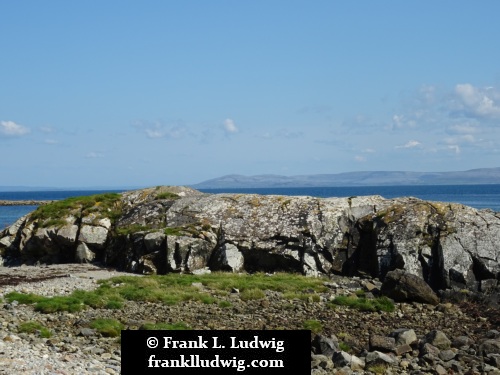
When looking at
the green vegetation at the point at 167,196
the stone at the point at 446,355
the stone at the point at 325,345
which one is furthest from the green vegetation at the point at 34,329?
the green vegetation at the point at 167,196

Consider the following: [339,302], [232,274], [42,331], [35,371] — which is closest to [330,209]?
[232,274]

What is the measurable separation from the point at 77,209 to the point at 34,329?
23469 mm

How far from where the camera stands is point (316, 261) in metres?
38.8

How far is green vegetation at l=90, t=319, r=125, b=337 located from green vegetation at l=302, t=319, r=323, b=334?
6.97 meters

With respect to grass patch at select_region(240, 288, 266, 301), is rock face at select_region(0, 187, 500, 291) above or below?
above

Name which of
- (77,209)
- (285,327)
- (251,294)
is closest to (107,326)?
(285,327)

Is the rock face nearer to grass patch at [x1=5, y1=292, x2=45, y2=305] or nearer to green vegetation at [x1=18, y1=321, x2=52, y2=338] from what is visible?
grass patch at [x1=5, y1=292, x2=45, y2=305]

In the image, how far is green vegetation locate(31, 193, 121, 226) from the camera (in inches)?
1740

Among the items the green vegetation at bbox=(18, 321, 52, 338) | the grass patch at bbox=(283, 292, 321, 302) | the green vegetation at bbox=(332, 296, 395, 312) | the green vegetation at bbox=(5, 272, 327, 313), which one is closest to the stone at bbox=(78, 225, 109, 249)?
the green vegetation at bbox=(5, 272, 327, 313)

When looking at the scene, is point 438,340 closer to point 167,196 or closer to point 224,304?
point 224,304

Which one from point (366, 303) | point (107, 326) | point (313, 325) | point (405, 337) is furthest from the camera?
point (366, 303)

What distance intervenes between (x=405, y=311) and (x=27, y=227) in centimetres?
2698

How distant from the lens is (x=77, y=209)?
44.6 m

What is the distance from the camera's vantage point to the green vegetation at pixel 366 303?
2864cm
